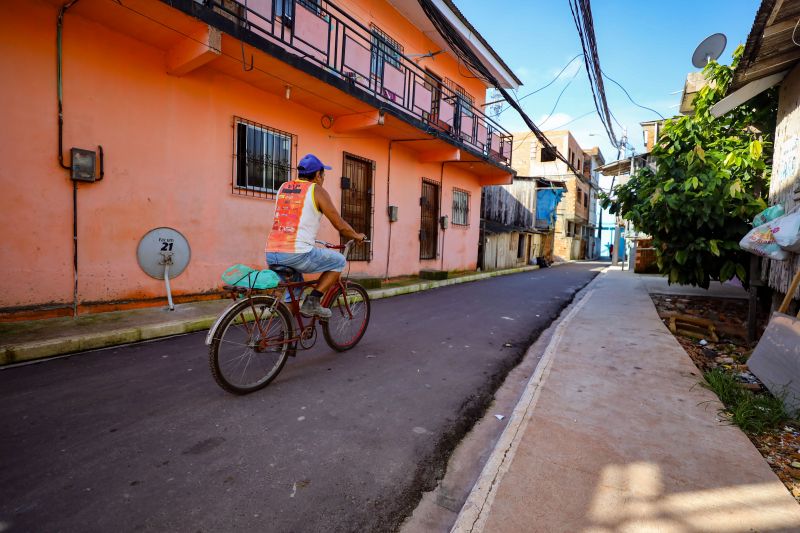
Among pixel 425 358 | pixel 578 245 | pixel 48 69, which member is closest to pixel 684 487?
pixel 425 358

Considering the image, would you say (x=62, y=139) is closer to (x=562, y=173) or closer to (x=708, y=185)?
(x=708, y=185)

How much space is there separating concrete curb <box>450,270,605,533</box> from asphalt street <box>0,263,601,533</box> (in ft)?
0.89

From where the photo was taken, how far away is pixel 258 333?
342cm

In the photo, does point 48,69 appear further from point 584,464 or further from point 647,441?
point 647,441

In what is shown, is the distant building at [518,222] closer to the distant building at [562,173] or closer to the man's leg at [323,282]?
the distant building at [562,173]

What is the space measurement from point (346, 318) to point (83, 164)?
4.12 metres

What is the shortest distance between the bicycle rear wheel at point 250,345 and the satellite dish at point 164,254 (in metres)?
3.12

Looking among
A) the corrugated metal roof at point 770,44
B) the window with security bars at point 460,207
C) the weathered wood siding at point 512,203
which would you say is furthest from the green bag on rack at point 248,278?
the weathered wood siding at point 512,203

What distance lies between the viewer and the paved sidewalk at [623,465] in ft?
6.45

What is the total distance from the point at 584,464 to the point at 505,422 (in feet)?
2.33

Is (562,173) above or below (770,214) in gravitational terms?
above

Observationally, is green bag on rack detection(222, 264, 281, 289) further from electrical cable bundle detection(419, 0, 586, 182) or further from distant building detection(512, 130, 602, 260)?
distant building detection(512, 130, 602, 260)

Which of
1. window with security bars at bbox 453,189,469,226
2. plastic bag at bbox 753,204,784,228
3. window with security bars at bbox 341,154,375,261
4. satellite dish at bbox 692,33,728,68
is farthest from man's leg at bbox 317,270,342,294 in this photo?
window with security bars at bbox 453,189,469,226

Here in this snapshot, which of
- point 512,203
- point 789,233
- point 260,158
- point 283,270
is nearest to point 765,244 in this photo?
point 789,233
